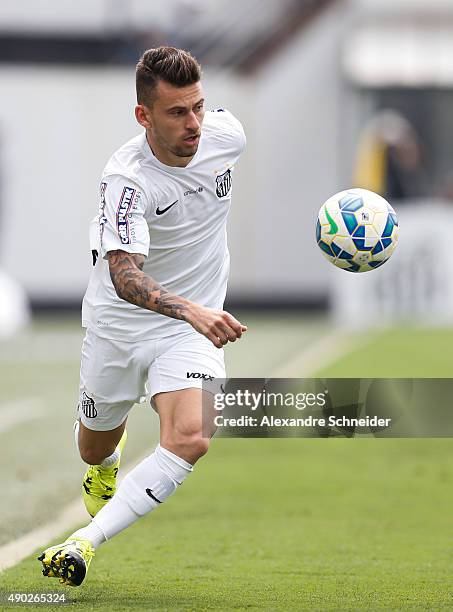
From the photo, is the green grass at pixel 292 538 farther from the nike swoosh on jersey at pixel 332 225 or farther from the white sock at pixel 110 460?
the nike swoosh on jersey at pixel 332 225

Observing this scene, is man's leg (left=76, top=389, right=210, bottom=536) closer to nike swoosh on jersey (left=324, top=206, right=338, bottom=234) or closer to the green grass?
the green grass

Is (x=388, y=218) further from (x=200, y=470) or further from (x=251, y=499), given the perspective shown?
(x=200, y=470)

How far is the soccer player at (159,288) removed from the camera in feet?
19.4

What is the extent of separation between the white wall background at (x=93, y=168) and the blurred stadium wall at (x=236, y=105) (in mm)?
25

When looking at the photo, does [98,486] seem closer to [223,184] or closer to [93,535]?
[93,535]

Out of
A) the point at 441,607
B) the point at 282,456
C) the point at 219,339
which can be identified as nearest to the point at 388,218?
the point at 219,339

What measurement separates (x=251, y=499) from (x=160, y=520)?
932mm

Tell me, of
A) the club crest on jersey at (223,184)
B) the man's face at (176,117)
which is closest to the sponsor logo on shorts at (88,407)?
the club crest on jersey at (223,184)

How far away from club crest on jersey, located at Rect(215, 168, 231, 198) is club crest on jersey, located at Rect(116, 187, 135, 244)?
1.60 feet

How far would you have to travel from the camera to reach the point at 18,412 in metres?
12.9

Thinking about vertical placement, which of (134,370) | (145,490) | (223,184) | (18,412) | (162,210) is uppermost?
(223,184)

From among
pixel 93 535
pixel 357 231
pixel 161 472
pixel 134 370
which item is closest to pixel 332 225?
pixel 357 231

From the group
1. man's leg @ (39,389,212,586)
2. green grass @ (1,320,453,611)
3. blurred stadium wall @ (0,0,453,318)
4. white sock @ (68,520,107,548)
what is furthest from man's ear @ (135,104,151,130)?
blurred stadium wall @ (0,0,453,318)

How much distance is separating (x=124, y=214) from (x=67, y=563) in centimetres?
148
